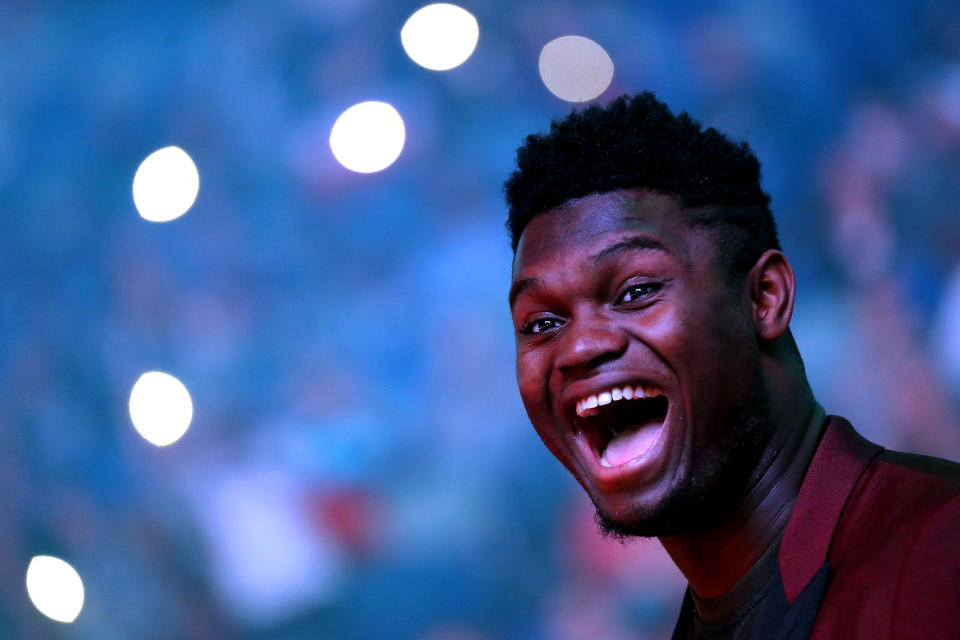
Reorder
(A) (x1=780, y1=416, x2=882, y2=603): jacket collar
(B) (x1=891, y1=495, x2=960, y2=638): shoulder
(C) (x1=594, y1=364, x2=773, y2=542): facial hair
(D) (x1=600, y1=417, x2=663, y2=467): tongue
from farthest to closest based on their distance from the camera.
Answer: (D) (x1=600, y1=417, x2=663, y2=467): tongue → (C) (x1=594, y1=364, x2=773, y2=542): facial hair → (A) (x1=780, y1=416, x2=882, y2=603): jacket collar → (B) (x1=891, y1=495, x2=960, y2=638): shoulder

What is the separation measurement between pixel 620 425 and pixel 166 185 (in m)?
1.92

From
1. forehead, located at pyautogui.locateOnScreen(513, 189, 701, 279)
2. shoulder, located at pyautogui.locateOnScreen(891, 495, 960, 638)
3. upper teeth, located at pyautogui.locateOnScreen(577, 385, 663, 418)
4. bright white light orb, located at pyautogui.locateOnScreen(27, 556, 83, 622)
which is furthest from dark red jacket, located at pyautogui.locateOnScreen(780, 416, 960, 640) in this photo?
bright white light orb, located at pyautogui.locateOnScreen(27, 556, 83, 622)

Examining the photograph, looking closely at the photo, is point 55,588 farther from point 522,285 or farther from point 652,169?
point 652,169

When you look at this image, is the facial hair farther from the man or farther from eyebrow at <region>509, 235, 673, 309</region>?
eyebrow at <region>509, 235, 673, 309</region>

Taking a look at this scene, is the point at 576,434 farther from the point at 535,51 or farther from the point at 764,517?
the point at 535,51

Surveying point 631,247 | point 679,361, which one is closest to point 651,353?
point 679,361

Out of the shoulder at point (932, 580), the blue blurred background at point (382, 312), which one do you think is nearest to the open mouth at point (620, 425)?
the shoulder at point (932, 580)

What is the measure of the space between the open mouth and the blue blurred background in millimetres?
1238

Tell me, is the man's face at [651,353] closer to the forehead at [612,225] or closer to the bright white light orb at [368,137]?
the forehead at [612,225]

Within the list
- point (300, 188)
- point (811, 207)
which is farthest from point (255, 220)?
point (811, 207)

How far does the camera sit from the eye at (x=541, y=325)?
140 cm

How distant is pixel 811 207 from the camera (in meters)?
2.72

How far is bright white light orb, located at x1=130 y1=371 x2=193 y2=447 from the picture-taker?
9.28 ft

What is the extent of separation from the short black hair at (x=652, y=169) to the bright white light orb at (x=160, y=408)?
1603mm
